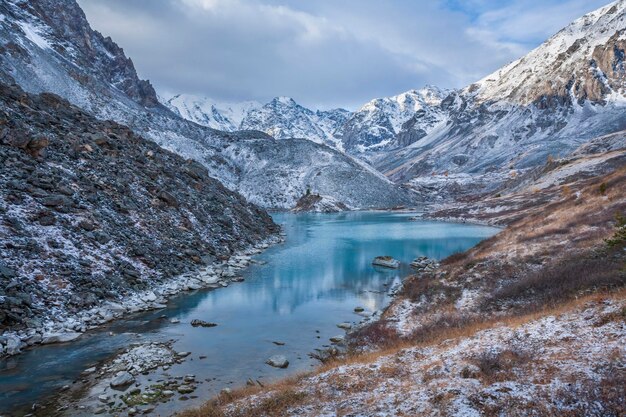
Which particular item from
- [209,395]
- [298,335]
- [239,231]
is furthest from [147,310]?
[239,231]

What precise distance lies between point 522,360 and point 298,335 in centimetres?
1716

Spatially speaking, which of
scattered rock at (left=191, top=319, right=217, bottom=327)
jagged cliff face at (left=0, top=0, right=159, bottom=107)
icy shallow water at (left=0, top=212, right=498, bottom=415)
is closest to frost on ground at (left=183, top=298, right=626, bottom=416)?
icy shallow water at (left=0, top=212, right=498, bottom=415)

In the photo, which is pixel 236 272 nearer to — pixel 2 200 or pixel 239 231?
pixel 239 231

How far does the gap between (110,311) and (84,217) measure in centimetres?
1164

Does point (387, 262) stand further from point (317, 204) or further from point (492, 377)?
point (317, 204)

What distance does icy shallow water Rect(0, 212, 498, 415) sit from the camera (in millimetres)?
21000

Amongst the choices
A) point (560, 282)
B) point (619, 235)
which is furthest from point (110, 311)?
point (619, 235)

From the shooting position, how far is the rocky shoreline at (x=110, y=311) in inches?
935

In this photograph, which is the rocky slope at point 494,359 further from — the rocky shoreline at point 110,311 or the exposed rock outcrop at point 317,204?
the exposed rock outcrop at point 317,204

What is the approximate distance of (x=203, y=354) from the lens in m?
24.8

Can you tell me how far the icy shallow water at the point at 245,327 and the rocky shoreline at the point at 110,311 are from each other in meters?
0.71

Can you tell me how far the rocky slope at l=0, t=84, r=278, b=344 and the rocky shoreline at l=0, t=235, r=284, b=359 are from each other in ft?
2.02

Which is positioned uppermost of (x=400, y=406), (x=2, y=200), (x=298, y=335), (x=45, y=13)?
(x=45, y=13)

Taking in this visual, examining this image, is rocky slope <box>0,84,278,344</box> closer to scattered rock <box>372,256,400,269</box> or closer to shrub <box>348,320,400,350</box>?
shrub <box>348,320,400,350</box>
